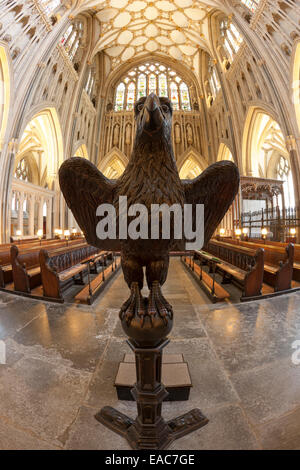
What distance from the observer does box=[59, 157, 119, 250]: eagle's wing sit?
0.92 meters

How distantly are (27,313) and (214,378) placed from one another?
2328 mm

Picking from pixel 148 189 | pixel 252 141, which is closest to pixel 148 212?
pixel 148 189

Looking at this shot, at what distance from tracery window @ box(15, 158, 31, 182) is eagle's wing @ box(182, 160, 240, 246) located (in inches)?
905

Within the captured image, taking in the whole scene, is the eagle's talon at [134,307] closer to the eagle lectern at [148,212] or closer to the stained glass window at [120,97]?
the eagle lectern at [148,212]

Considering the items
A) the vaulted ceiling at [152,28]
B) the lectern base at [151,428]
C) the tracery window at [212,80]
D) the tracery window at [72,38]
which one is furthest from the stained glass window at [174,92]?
the lectern base at [151,428]

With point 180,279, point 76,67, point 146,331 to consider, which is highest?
point 76,67

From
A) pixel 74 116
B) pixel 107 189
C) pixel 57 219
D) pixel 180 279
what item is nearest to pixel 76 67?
pixel 74 116

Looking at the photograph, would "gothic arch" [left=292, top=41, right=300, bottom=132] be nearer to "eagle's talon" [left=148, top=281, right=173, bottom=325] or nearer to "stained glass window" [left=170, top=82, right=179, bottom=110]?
"eagle's talon" [left=148, top=281, right=173, bottom=325]

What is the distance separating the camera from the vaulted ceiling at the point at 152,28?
13.9 metres

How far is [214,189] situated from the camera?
0.97 metres

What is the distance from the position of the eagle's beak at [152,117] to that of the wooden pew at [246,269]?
2959 mm

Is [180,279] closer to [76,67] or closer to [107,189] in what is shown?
[107,189]

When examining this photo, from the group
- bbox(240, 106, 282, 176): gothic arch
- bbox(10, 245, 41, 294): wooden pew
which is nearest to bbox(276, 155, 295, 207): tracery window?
bbox(240, 106, 282, 176): gothic arch

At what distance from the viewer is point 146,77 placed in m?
18.7
